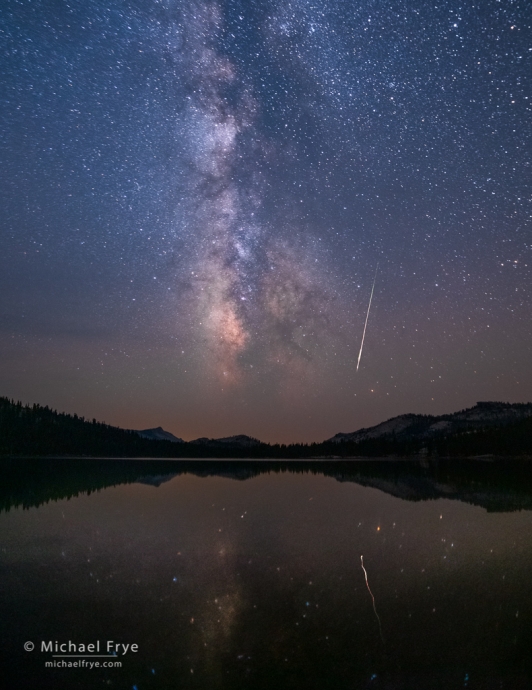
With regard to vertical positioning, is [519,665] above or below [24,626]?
above

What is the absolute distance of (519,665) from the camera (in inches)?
313

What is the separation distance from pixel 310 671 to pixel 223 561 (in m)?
7.47

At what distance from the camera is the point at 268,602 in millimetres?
10945

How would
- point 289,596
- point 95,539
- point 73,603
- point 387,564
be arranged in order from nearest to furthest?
point 73,603
point 289,596
point 387,564
point 95,539

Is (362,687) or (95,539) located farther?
(95,539)

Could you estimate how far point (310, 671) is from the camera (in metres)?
7.68

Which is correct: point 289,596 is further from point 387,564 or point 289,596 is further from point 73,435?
point 73,435

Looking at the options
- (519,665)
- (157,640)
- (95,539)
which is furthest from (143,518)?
(519,665)

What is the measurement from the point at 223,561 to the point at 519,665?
9129 millimetres

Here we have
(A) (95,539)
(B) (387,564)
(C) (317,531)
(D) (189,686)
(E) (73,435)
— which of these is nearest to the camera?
(D) (189,686)

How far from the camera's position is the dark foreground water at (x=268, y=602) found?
7.77 m

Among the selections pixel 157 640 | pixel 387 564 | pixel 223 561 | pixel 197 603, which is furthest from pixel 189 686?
pixel 387 564

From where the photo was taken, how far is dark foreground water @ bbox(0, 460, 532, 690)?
7.77 metres

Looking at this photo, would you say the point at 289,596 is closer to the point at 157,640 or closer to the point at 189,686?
the point at 157,640
